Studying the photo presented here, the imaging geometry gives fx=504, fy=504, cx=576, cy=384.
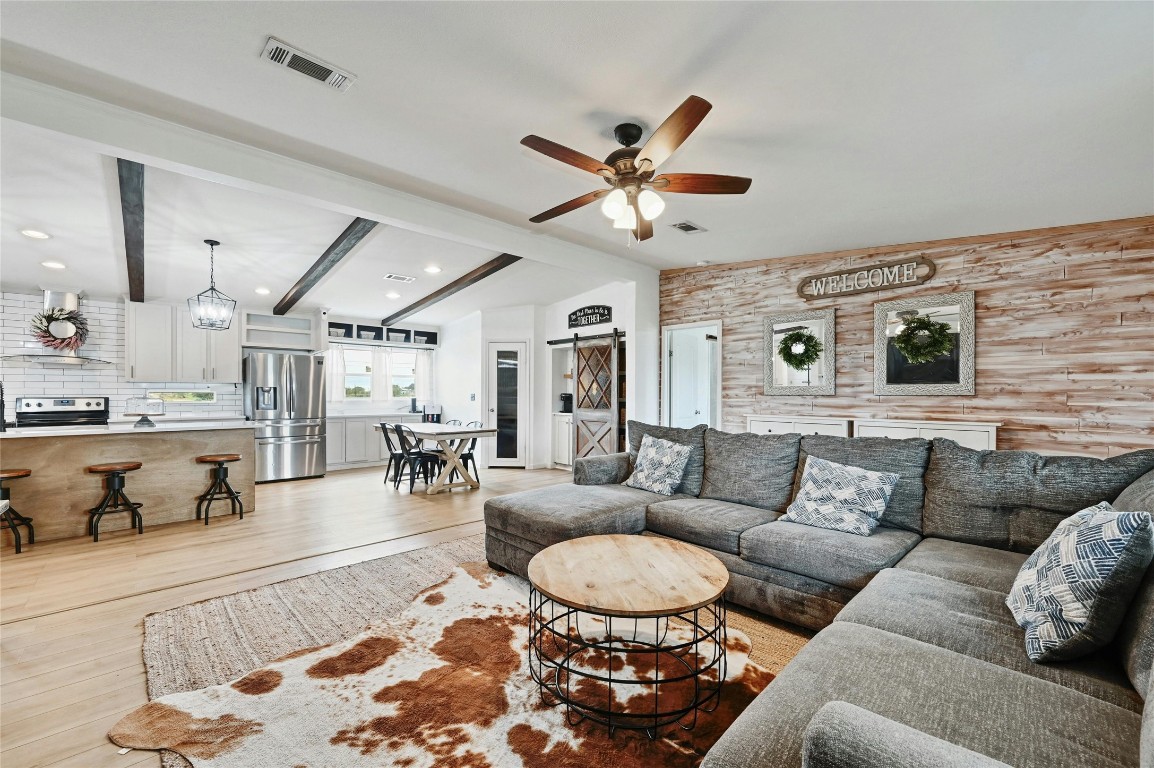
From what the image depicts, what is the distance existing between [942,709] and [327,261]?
5.68 m

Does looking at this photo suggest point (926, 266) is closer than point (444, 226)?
No

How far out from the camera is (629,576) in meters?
1.96

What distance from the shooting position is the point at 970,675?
133 cm

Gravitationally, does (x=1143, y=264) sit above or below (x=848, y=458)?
above

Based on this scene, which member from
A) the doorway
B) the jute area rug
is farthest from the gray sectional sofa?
the doorway

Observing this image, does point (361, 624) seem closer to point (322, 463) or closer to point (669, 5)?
point (669, 5)

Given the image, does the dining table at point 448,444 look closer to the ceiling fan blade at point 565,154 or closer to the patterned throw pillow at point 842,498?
the patterned throw pillow at point 842,498

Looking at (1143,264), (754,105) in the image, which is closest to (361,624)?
(754,105)

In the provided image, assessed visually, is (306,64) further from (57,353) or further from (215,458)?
(57,353)

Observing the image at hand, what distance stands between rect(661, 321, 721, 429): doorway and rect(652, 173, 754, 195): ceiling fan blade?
10.3 ft

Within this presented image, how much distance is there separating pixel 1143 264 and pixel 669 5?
159 inches

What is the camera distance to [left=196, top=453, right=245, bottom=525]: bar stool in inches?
184

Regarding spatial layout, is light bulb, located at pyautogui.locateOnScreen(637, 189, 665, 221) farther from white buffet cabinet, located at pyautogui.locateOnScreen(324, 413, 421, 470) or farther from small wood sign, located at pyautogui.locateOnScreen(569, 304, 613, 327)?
white buffet cabinet, located at pyautogui.locateOnScreen(324, 413, 421, 470)

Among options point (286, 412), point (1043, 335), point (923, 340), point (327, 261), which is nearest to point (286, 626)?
point (327, 261)
